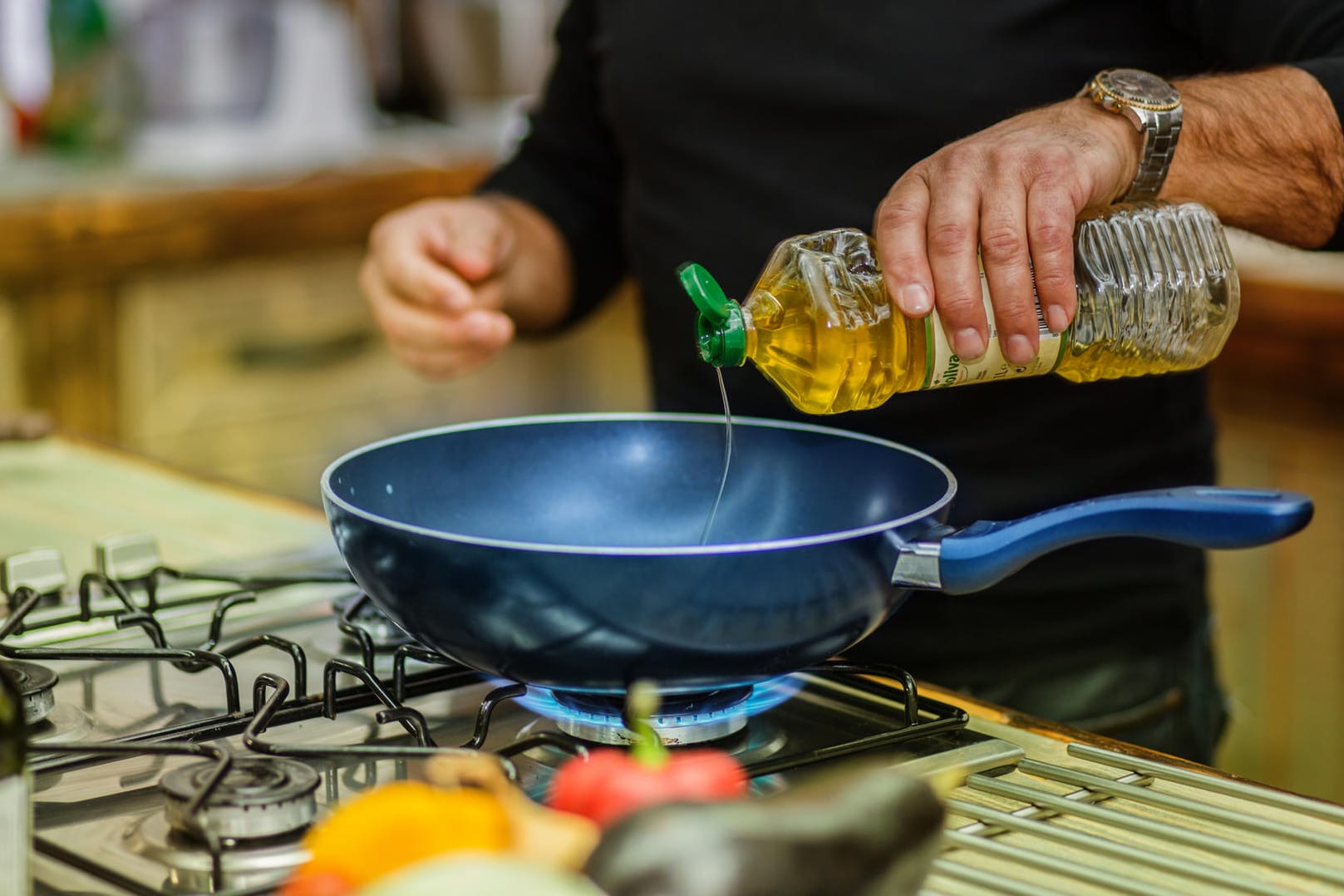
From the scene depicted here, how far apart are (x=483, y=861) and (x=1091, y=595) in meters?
0.77

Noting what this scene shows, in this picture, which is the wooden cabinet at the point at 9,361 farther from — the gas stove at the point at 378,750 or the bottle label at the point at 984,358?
the bottle label at the point at 984,358

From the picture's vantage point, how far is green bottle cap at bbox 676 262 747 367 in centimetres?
75

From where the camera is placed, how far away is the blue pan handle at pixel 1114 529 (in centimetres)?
60

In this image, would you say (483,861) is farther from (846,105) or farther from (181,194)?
(181,194)

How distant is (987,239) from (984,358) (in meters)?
0.06

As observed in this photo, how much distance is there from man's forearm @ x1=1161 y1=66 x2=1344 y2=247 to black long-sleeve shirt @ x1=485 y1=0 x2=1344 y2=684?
0.12 meters

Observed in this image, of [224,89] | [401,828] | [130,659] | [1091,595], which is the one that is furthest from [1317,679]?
[224,89]

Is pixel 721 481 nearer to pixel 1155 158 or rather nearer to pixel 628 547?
pixel 628 547

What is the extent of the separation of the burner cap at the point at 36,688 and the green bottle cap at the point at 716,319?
0.35 metres

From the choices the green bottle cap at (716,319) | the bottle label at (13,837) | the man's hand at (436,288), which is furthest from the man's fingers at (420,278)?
the bottle label at (13,837)

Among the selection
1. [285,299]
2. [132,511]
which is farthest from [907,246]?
[285,299]

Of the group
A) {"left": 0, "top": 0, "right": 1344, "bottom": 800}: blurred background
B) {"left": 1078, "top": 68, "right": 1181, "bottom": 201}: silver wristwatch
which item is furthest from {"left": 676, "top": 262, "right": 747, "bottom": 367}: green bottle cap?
{"left": 0, "top": 0, "right": 1344, "bottom": 800}: blurred background

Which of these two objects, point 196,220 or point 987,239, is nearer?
point 987,239

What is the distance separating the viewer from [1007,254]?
2.37 feet
